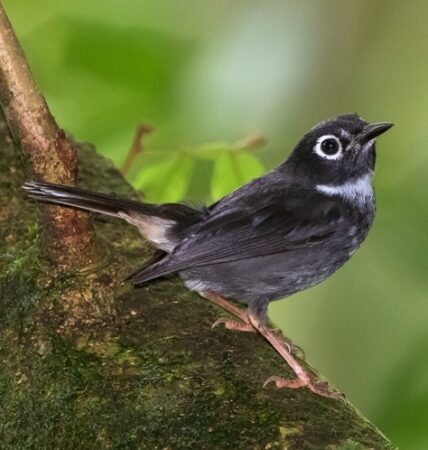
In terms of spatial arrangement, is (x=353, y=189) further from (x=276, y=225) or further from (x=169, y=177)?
(x=169, y=177)

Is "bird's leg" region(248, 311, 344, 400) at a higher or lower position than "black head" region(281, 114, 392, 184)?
lower

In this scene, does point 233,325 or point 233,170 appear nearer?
point 233,325

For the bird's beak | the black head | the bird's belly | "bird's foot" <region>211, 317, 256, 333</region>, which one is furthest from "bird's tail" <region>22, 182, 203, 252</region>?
the bird's beak

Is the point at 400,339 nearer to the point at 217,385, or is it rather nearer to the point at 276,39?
the point at 276,39

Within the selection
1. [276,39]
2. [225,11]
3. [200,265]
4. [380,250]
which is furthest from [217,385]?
[225,11]

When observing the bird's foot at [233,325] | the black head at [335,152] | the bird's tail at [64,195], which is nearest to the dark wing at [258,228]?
the black head at [335,152]

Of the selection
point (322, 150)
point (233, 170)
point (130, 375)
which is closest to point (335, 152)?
point (322, 150)

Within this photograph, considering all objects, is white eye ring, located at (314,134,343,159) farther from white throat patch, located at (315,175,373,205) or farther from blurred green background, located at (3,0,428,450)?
blurred green background, located at (3,0,428,450)
